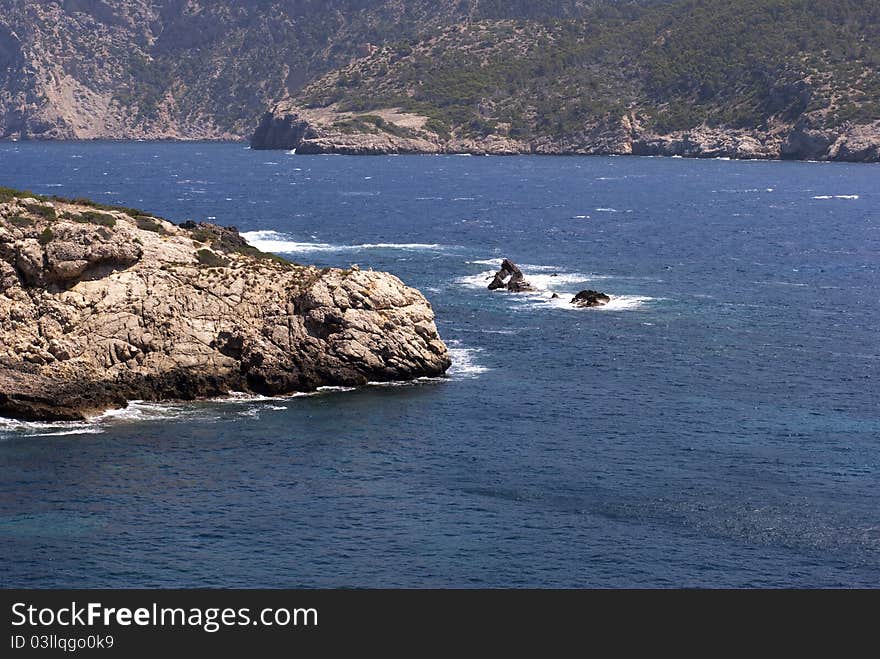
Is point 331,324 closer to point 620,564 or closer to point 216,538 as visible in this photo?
point 216,538

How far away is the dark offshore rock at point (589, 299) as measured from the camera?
117188mm

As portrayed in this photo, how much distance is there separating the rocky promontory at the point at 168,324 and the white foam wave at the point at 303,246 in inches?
2241

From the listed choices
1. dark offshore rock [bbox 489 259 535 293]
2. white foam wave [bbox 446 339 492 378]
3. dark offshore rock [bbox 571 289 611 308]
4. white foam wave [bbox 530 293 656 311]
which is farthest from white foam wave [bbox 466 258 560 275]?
white foam wave [bbox 446 339 492 378]

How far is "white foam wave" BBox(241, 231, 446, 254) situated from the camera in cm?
15275

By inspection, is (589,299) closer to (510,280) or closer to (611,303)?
(611,303)

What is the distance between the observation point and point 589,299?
11769cm

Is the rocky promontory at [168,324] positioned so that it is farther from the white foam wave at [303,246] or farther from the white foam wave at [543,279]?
the white foam wave at [303,246]

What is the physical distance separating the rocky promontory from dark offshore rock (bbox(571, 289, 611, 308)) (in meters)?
27.3

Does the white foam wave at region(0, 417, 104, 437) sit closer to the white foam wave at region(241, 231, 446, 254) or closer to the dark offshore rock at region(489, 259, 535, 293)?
the dark offshore rock at region(489, 259, 535, 293)

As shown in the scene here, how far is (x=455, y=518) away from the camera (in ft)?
211

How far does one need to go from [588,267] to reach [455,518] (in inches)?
3168
